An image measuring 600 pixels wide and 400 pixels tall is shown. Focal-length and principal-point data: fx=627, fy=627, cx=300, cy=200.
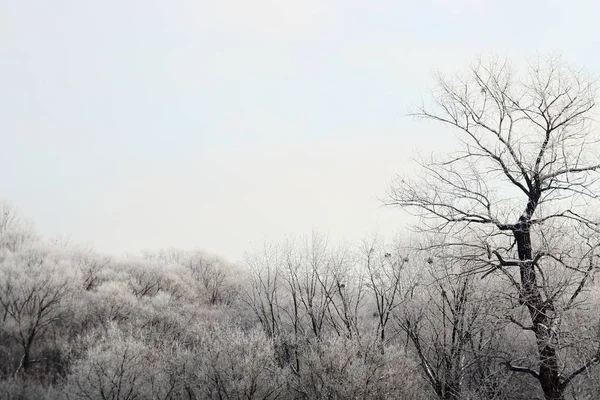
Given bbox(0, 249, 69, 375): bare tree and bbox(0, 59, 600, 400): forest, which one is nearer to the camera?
bbox(0, 59, 600, 400): forest

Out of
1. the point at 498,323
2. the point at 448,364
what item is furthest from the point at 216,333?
the point at 498,323

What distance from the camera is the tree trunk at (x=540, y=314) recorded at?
11.2 m

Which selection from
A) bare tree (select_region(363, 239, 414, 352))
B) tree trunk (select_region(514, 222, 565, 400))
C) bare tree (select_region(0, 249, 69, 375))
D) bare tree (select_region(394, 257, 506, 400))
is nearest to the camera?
tree trunk (select_region(514, 222, 565, 400))

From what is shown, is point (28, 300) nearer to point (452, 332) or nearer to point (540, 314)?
point (452, 332)

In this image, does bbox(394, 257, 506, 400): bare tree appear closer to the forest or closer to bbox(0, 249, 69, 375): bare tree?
the forest

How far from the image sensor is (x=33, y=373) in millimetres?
45250

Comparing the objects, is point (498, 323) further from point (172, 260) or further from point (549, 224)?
point (172, 260)

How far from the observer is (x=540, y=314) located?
11523 millimetres

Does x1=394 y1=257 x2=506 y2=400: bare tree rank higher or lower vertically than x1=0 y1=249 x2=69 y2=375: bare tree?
lower

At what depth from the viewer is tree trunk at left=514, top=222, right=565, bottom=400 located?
11211 millimetres

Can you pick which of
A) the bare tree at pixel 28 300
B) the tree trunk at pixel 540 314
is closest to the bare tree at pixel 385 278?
the tree trunk at pixel 540 314

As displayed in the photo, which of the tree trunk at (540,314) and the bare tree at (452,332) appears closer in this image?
the tree trunk at (540,314)

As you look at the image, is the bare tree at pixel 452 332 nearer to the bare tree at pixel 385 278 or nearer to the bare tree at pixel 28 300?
the bare tree at pixel 385 278

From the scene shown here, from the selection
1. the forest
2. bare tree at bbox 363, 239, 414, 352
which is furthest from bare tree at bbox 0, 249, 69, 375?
bare tree at bbox 363, 239, 414, 352
